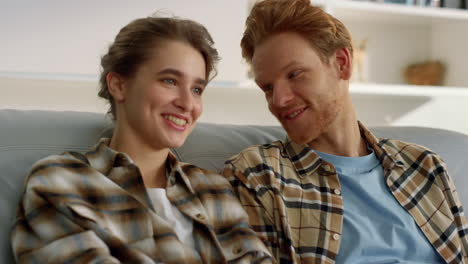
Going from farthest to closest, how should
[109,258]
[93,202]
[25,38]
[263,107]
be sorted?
[263,107], [25,38], [93,202], [109,258]

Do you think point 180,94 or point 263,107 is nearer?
point 180,94

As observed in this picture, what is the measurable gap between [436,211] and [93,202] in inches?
34.8

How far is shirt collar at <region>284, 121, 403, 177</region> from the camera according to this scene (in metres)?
1.48

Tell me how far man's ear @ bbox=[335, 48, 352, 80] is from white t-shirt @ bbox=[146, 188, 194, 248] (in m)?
0.62

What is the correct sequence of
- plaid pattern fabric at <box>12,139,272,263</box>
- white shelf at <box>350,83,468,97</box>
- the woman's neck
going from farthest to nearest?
white shelf at <box>350,83,468,97</box>
the woman's neck
plaid pattern fabric at <box>12,139,272,263</box>


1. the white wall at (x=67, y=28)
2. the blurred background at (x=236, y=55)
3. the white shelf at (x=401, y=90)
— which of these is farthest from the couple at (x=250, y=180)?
the white shelf at (x=401, y=90)

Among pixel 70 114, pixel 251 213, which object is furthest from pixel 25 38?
pixel 251 213

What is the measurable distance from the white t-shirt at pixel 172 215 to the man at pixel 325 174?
0.17 meters

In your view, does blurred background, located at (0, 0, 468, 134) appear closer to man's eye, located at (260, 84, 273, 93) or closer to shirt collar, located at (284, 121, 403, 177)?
man's eye, located at (260, 84, 273, 93)

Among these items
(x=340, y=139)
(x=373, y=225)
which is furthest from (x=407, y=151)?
(x=373, y=225)

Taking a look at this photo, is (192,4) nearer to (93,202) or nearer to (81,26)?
(81,26)

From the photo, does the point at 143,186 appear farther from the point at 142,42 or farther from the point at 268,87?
the point at 268,87

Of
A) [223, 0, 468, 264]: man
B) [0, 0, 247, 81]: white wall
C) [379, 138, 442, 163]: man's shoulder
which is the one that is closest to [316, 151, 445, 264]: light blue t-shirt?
[223, 0, 468, 264]: man

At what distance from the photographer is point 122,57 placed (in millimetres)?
1342
